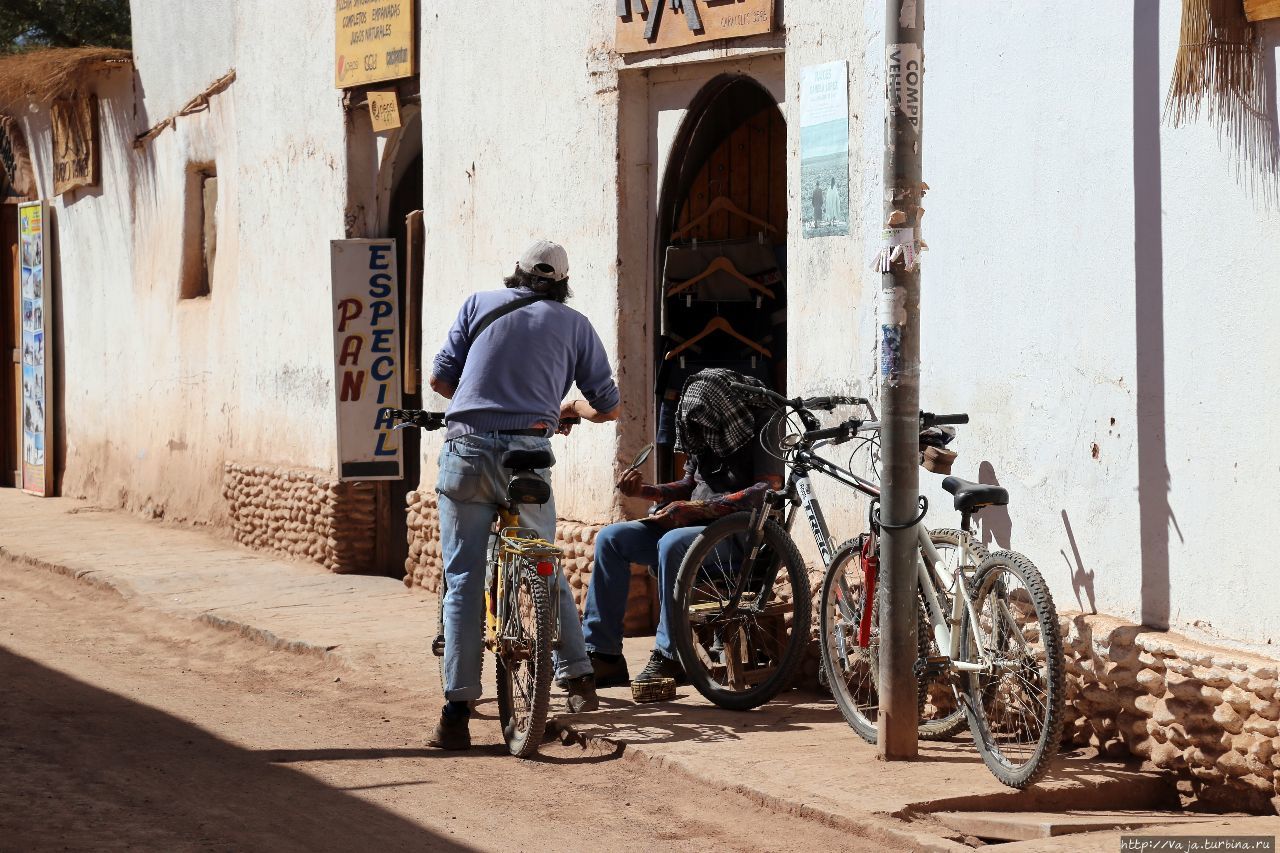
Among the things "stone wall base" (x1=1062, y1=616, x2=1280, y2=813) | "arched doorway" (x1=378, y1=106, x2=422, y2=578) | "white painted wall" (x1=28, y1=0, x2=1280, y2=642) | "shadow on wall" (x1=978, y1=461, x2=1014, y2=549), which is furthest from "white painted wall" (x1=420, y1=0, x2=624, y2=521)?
"stone wall base" (x1=1062, y1=616, x2=1280, y2=813)

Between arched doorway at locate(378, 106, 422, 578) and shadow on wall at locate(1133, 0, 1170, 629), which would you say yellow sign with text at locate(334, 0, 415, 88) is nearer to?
arched doorway at locate(378, 106, 422, 578)

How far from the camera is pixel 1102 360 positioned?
5.87m

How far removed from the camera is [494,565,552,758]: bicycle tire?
603cm

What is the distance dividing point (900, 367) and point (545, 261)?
1.46m

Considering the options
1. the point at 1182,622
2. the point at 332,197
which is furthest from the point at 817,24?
the point at 332,197

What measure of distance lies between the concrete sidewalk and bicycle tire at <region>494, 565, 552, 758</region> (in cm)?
27

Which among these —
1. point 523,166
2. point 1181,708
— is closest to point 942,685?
point 1181,708

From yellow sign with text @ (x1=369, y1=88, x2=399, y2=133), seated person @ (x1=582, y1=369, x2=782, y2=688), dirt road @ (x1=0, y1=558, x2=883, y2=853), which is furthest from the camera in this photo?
yellow sign with text @ (x1=369, y1=88, x2=399, y2=133)

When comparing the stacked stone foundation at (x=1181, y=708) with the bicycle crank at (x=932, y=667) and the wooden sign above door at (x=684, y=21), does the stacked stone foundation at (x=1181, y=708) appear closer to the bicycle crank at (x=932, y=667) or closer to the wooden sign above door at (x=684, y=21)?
the bicycle crank at (x=932, y=667)

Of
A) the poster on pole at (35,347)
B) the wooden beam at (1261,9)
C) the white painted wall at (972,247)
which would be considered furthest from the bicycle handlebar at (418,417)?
the poster on pole at (35,347)

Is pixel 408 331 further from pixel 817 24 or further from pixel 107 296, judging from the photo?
pixel 107 296

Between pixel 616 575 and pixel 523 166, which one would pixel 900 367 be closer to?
pixel 616 575

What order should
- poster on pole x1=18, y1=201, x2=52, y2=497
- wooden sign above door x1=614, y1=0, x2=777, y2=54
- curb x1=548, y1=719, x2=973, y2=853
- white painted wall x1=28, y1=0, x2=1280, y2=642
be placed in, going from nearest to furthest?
curb x1=548, y1=719, x2=973, y2=853 → white painted wall x1=28, y1=0, x2=1280, y2=642 → wooden sign above door x1=614, y1=0, x2=777, y2=54 → poster on pole x1=18, y1=201, x2=52, y2=497

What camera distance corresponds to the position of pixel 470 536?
634cm
